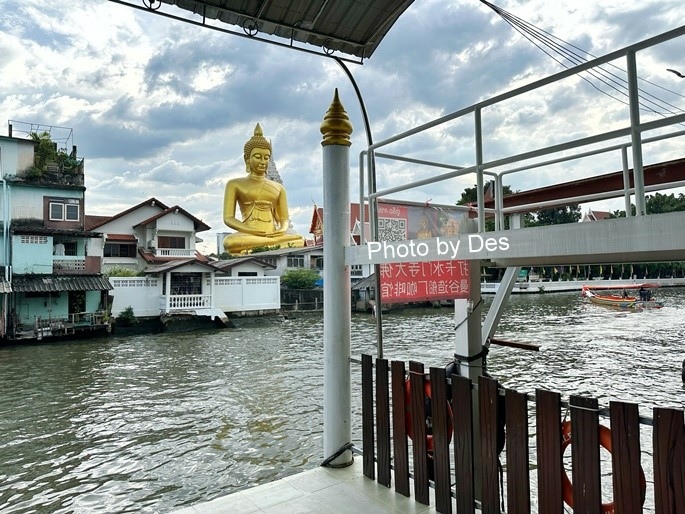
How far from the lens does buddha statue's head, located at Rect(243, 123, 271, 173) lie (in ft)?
94.7

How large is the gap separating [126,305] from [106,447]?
16633 mm

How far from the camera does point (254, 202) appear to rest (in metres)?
29.8

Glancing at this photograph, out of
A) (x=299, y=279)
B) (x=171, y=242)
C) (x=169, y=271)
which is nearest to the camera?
(x=169, y=271)

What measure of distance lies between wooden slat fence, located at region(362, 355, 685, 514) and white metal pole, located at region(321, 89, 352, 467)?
316mm

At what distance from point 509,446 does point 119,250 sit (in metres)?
29.3

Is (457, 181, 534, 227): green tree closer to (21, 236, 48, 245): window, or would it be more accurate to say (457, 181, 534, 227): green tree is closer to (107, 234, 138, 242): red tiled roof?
(21, 236, 48, 245): window

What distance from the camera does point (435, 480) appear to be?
3.21 metres

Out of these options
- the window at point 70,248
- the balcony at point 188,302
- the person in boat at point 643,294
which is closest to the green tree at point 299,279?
the balcony at point 188,302

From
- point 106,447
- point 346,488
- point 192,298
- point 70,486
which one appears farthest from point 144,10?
point 192,298

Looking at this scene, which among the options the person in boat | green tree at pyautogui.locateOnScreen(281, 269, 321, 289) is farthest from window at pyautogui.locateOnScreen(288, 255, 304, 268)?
the person in boat

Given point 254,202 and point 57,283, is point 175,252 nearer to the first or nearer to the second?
point 254,202

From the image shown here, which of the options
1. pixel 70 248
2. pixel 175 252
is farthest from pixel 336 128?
pixel 175 252

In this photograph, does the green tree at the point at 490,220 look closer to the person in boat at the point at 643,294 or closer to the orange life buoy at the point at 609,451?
the orange life buoy at the point at 609,451

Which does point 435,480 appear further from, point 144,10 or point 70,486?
point 70,486
